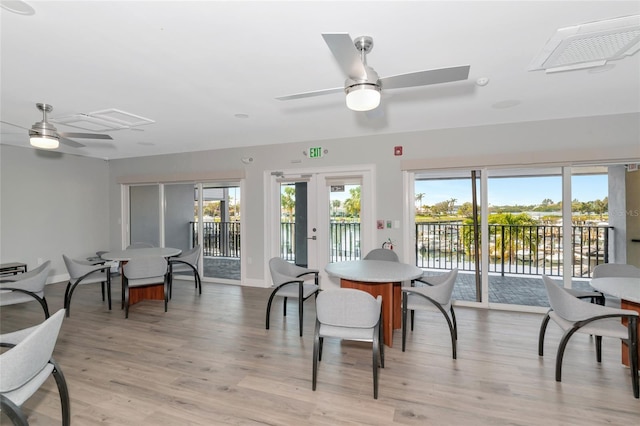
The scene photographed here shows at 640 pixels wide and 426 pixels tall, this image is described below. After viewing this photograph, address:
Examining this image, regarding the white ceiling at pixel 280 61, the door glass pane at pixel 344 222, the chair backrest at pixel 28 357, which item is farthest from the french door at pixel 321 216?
the chair backrest at pixel 28 357

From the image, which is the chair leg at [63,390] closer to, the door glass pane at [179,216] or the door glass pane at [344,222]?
the door glass pane at [344,222]

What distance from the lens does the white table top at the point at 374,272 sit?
2.83 m

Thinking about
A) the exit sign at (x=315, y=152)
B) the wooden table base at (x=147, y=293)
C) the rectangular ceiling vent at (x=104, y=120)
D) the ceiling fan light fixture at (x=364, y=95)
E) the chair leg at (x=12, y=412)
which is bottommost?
the wooden table base at (x=147, y=293)

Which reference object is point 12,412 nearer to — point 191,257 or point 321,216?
point 191,257

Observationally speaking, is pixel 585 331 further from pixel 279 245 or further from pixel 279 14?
pixel 279 245

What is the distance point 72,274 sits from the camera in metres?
4.03

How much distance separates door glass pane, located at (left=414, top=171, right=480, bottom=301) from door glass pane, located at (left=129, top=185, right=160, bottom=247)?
5.21 metres

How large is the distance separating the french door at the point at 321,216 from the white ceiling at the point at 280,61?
1204mm

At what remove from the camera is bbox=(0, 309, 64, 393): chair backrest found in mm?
1466

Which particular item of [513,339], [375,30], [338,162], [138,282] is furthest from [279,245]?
[375,30]

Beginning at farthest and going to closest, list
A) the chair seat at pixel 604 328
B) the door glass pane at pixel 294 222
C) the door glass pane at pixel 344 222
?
the door glass pane at pixel 294 222, the door glass pane at pixel 344 222, the chair seat at pixel 604 328

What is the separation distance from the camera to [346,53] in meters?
1.83

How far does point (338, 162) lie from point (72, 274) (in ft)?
13.2

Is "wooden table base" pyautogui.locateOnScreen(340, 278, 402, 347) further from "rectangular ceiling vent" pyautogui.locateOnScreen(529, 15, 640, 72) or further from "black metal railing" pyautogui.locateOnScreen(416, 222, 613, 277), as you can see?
"rectangular ceiling vent" pyautogui.locateOnScreen(529, 15, 640, 72)
